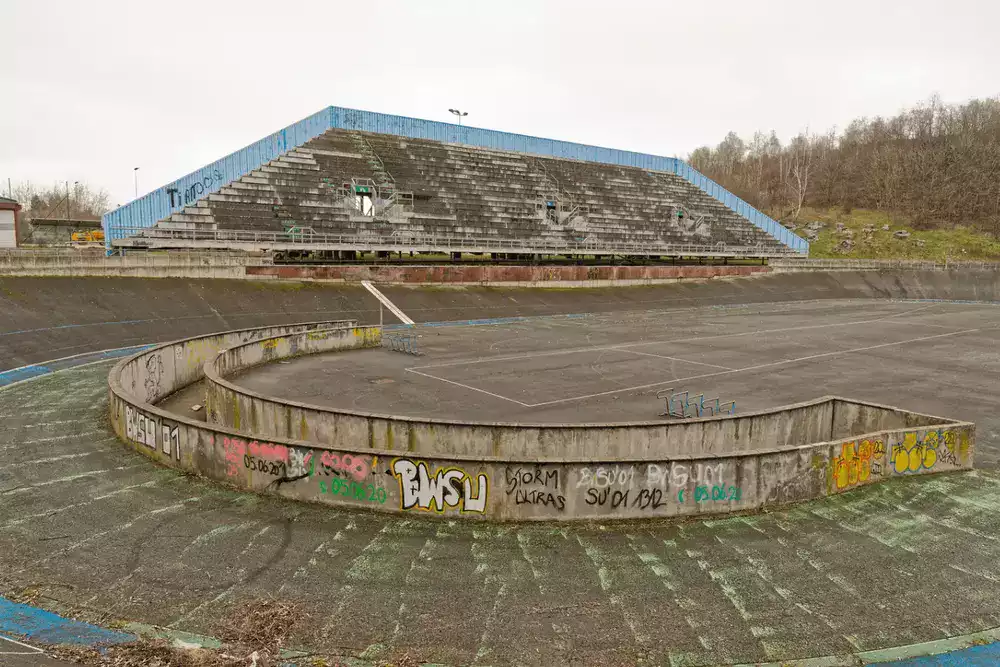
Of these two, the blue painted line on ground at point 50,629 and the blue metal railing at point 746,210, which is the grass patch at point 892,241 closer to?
the blue metal railing at point 746,210

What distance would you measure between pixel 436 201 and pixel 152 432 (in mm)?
43158

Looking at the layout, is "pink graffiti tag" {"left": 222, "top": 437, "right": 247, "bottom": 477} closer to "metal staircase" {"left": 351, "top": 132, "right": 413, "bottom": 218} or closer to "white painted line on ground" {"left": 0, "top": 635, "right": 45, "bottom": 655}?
"white painted line on ground" {"left": 0, "top": 635, "right": 45, "bottom": 655}

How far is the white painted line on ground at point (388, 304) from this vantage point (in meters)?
39.3

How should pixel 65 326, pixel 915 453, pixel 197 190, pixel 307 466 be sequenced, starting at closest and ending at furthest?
pixel 307 466
pixel 915 453
pixel 65 326
pixel 197 190

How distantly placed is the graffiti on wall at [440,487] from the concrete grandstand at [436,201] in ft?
114

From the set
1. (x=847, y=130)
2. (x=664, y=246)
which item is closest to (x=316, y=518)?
(x=664, y=246)

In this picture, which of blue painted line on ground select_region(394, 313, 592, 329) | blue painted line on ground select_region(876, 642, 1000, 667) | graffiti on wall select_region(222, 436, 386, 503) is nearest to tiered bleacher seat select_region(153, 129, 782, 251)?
blue painted line on ground select_region(394, 313, 592, 329)

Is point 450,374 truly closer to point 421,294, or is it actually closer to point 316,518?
point 316,518

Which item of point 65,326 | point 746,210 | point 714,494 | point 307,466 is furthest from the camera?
point 746,210

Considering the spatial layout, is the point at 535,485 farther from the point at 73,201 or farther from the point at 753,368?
the point at 73,201

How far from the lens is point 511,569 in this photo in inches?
373

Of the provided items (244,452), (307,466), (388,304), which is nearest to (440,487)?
(307,466)

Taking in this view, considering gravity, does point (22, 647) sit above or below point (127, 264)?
below

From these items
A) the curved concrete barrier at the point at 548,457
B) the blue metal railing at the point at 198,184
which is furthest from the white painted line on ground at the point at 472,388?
the blue metal railing at the point at 198,184
